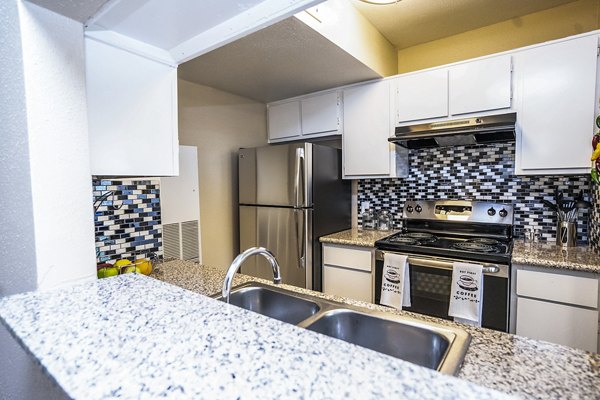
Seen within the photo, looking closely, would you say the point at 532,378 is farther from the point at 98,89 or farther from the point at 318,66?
the point at 318,66

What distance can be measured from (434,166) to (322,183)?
0.97 m

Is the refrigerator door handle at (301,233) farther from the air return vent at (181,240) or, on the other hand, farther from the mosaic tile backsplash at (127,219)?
the mosaic tile backsplash at (127,219)

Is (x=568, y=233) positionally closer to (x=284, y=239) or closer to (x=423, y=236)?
(x=423, y=236)

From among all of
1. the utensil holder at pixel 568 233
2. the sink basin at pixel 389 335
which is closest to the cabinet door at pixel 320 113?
the utensil holder at pixel 568 233

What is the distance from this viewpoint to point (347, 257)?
252cm

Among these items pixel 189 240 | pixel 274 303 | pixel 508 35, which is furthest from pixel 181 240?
pixel 508 35

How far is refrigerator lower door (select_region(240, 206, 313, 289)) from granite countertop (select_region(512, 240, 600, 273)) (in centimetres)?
139

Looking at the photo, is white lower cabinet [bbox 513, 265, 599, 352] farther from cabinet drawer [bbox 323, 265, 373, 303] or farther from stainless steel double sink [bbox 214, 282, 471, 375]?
stainless steel double sink [bbox 214, 282, 471, 375]

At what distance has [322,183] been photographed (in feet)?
8.70

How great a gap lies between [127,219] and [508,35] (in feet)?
9.96

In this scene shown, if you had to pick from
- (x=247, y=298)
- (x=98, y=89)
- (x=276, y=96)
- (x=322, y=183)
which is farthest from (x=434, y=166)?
(x=98, y=89)

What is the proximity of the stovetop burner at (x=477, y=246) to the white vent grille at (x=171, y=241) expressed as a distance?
1.94 meters

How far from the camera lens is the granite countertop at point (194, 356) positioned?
0.39 meters

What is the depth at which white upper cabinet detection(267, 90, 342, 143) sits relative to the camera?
114 inches
